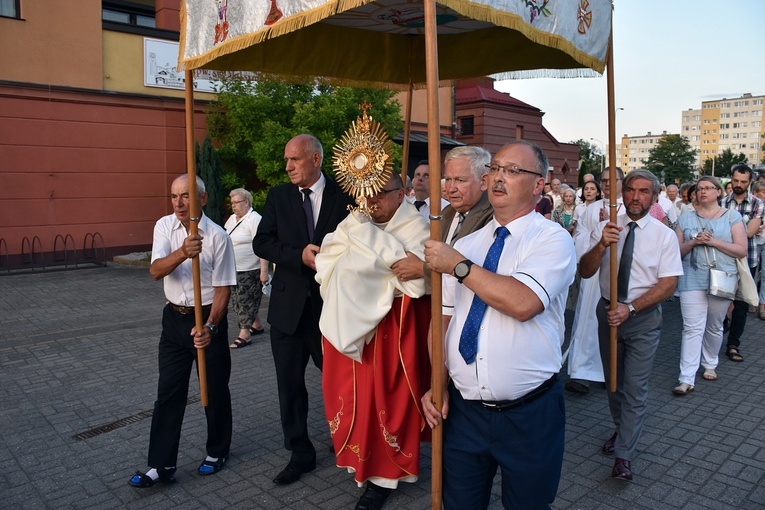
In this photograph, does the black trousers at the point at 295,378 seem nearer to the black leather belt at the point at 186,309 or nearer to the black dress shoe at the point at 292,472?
the black dress shoe at the point at 292,472

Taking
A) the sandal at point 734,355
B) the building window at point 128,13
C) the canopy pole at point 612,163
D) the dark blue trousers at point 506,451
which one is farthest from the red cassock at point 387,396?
the building window at point 128,13

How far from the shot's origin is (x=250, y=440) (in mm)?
4883

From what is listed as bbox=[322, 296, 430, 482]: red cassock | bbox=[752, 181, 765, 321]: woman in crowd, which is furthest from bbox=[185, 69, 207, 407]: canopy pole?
bbox=[752, 181, 765, 321]: woman in crowd

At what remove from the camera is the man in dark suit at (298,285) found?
4156 mm

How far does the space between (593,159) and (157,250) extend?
7086 cm

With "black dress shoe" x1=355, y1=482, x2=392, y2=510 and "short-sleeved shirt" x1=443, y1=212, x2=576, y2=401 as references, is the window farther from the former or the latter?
"short-sleeved shirt" x1=443, y1=212, x2=576, y2=401

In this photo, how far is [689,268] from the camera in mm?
6371

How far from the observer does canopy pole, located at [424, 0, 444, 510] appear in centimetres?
261

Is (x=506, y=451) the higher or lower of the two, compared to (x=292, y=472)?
higher

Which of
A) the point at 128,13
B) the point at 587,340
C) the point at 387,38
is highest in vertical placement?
the point at 128,13

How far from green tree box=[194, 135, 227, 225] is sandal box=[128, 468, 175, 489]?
1089cm

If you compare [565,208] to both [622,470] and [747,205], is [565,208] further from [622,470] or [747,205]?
[622,470]

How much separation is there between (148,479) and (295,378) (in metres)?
1.14

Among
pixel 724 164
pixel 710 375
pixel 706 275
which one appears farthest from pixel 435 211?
pixel 724 164
